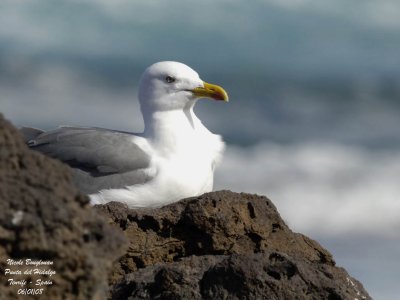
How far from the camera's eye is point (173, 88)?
29.8 ft

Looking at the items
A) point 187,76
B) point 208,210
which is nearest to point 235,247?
point 208,210

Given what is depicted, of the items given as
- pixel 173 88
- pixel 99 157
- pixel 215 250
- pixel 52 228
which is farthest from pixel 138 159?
pixel 52 228

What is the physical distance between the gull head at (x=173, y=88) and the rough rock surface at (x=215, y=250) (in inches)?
110

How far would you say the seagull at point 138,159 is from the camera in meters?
8.27

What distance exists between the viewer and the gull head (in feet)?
29.6

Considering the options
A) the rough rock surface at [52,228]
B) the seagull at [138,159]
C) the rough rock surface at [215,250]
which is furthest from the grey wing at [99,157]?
the rough rock surface at [52,228]

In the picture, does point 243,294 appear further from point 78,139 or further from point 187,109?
point 187,109

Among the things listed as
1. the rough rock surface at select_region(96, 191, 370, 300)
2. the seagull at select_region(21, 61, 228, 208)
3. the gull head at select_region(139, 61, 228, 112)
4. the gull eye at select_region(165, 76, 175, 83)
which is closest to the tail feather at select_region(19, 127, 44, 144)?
the seagull at select_region(21, 61, 228, 208)

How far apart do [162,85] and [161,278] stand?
439 centimetres

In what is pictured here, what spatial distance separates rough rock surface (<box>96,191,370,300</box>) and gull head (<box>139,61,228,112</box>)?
110 inches

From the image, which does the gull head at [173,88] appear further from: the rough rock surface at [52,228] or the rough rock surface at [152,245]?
the rough rock surface at [52,228]

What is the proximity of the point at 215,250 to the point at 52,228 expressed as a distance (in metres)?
2.81

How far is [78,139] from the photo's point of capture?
834 cm

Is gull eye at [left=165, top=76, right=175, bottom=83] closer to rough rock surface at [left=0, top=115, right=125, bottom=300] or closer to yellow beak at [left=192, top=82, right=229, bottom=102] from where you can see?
yellow beak at [left=192, top=82, right=229, bottom=102]
